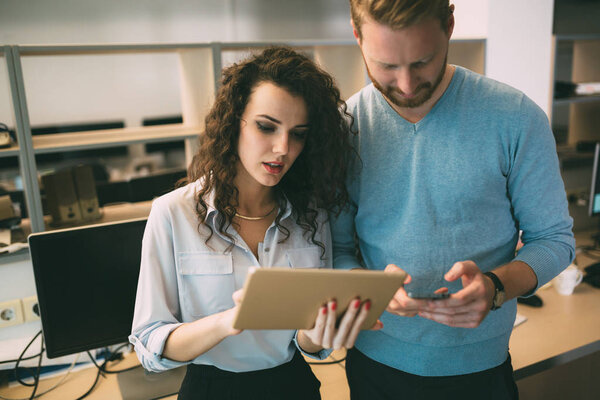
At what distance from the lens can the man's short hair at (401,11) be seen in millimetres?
947

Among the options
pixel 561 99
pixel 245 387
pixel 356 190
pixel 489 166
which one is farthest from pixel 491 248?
pixel 561 99

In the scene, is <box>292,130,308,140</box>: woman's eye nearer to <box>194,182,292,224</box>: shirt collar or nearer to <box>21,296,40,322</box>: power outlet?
<box>194,182,292,224</box>: shirt collar

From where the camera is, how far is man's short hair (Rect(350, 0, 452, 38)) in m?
0.95

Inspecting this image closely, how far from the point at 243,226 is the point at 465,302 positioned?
1.78 ft

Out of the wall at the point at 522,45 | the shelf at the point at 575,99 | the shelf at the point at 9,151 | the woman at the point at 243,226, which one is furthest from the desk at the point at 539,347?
the wall at the point at 522,45

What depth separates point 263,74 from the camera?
3.68 feet

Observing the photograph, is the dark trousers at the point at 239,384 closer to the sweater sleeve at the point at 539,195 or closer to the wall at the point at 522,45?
the sweater sleeve at the point at 539,195

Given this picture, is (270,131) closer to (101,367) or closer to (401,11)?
(401,11)

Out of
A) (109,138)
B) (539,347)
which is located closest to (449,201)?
(539,347)

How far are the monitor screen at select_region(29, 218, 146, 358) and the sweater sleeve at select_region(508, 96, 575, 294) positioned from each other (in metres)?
1.02

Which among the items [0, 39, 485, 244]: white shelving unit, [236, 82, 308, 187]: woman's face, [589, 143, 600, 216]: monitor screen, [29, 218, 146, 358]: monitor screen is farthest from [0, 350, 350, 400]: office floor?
[589, 143, 600, 216]: monitor screen

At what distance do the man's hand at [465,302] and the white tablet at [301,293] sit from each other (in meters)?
0.11

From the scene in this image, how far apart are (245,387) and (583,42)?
2.88m

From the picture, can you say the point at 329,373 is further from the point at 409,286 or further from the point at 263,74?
the point at 263,74
